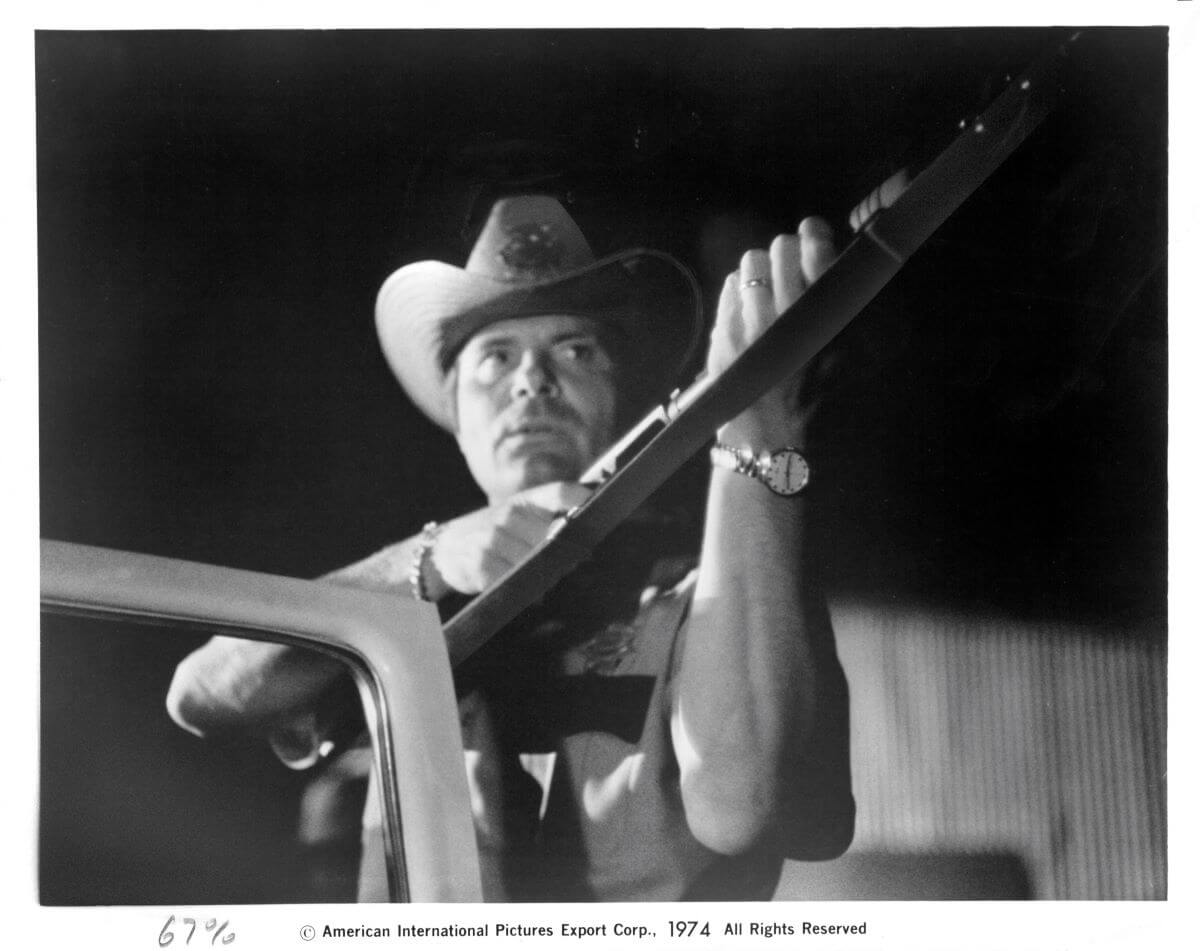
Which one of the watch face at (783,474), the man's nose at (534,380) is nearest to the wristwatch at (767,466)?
the watch face at (783,474)

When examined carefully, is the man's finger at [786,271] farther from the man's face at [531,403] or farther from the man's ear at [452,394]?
the man's ear at [452,394]

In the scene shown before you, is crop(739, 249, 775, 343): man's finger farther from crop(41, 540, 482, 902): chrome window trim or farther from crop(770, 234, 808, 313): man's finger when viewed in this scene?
crop(41, 540, 482, 902): chrome window trim

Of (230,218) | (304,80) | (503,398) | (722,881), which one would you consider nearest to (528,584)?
(503,398)

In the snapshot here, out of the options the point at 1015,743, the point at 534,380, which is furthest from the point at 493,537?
the point at 1015,743

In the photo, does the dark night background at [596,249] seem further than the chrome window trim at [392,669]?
Yes

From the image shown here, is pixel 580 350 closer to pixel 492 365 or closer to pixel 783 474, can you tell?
pixel 492 365

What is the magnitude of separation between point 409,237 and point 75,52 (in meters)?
0.48

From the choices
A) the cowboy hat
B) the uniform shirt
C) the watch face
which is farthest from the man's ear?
the watch face

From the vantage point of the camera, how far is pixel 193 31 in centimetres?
149

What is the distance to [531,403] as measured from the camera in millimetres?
1429

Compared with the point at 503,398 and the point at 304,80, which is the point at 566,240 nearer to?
the point at 503,398

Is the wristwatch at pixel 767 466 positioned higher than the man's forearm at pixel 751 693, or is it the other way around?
the wristwatch at pixel 767 466

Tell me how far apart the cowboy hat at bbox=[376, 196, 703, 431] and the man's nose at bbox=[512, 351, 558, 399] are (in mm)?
64

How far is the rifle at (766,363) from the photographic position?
4.65 feet
